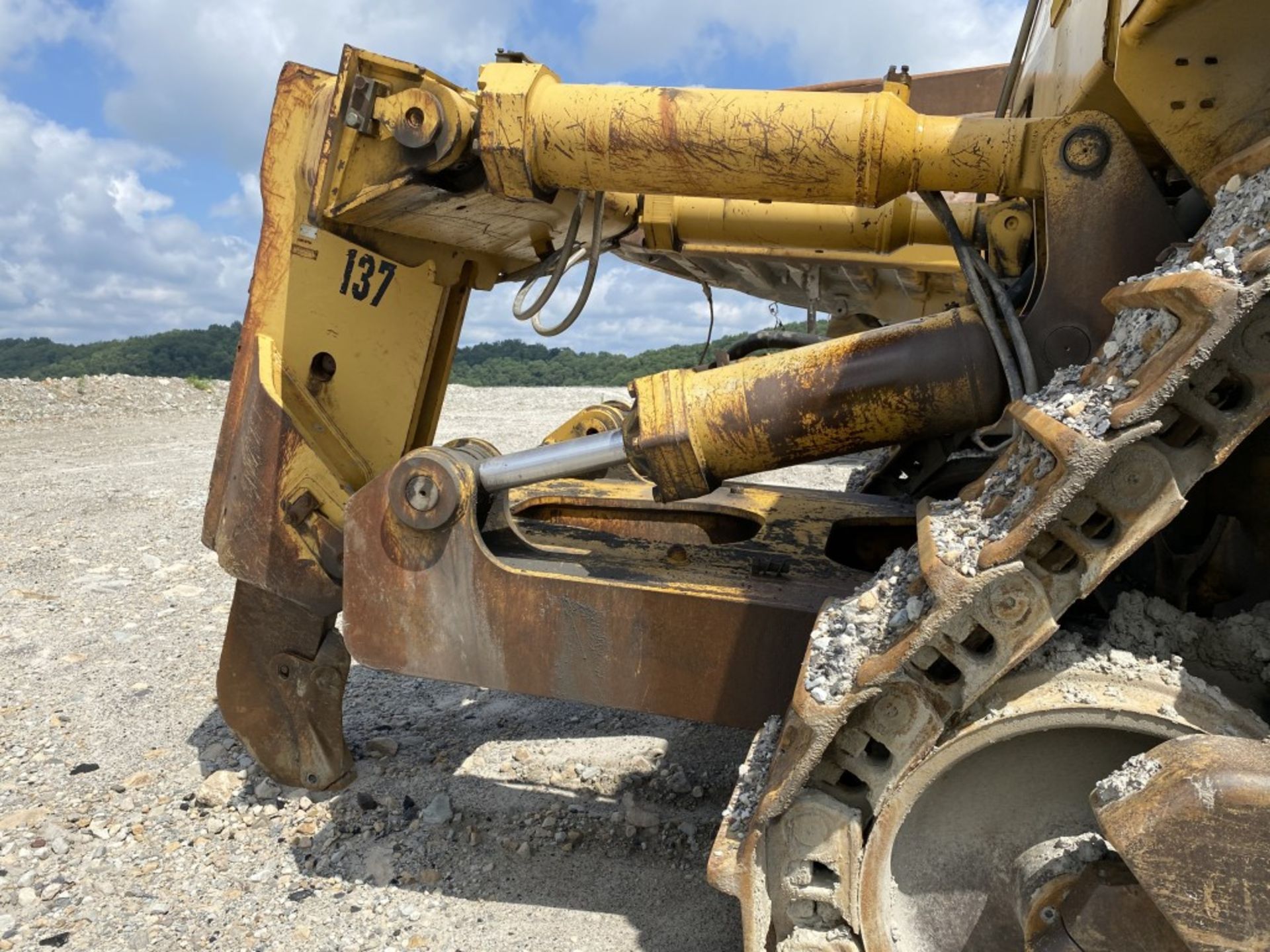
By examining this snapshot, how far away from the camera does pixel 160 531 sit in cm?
657

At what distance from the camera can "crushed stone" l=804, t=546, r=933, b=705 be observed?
1.89 meters

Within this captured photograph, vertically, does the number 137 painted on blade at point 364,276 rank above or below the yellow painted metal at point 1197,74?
below

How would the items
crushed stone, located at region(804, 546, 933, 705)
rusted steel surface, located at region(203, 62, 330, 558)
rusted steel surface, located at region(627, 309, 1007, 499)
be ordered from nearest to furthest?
crushed stone, located at region(804, 546, 933, 705), rusted steel surface, located at region(627, 309, 1007, 499), rusted steel surface, located at region(203, 62, 330, 558)

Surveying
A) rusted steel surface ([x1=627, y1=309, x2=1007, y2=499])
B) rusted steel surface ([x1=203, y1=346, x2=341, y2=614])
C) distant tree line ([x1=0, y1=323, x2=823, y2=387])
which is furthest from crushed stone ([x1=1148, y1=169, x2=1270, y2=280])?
distant tree line ([x1=0, y1=323, x2=823, y2=387])

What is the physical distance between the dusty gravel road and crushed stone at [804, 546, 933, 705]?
1.02 meters

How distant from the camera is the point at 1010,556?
68.0 inches

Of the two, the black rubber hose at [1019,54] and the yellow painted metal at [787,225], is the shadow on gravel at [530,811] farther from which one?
the black rubber hose at [1019,54]

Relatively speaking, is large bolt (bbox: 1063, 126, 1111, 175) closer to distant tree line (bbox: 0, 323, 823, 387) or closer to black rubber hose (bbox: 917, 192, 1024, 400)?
black rubber hose (bbox: 917, 192, 1024, 400)

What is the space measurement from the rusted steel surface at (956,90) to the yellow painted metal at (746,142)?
5.11 metres

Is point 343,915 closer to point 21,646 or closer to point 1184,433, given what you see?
point 1184,433

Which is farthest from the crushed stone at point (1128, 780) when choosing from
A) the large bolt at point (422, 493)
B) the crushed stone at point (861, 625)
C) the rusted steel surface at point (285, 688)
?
the rusted steel surface at point (285, 688)

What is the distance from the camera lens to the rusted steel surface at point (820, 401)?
2.38 metres

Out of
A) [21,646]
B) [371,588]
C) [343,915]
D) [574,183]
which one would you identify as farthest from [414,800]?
[21,646]

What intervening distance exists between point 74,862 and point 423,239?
1981 millimetres
